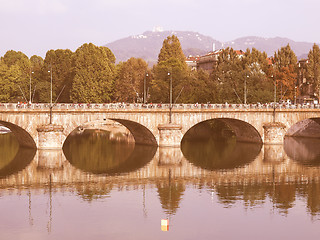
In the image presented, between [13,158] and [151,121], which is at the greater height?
[151,121]

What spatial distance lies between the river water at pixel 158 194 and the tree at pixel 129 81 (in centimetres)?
3695

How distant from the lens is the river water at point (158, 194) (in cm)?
3719

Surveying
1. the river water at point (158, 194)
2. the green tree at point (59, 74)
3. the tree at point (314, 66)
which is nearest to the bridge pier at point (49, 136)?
the river water at point (158, 194)

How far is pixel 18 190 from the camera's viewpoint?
4931cm

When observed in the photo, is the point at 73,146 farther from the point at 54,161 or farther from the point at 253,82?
the point at 253,82

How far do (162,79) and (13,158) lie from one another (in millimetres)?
49182

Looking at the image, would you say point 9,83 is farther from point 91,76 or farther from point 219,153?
point 219,153

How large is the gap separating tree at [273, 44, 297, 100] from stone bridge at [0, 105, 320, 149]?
23.6m

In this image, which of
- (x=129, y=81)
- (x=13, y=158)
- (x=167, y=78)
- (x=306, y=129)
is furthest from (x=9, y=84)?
(x=306, y=129)

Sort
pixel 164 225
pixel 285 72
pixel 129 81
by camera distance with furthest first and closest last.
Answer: pixel 285 72 → pixel 129 81 → pixel 164 225

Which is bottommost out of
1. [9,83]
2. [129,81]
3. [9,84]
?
[9,84]

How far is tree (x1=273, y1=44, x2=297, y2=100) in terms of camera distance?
393 ft

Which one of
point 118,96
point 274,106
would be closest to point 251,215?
point 274,106

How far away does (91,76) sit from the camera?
114500 millimetres
